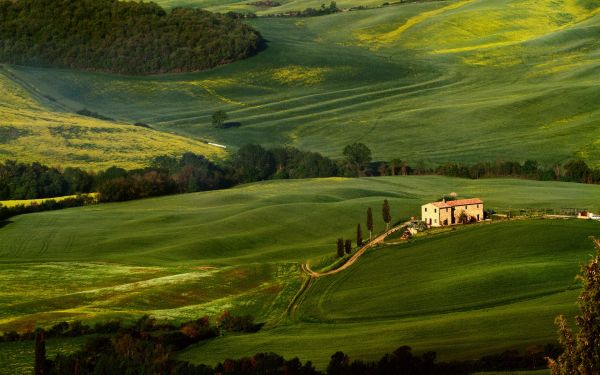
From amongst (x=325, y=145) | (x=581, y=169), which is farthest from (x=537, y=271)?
(x=325, y=145)

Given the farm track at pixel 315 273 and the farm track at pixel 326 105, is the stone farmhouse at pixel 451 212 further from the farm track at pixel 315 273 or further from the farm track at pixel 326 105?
the farm track at pixel 326 105

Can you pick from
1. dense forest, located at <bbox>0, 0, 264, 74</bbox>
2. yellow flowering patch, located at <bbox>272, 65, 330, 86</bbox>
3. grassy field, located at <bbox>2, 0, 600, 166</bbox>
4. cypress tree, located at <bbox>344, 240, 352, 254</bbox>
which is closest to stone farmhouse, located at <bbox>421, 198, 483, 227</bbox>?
cypress tree, located at <bbox>344, 240, 352, 254</bbox>

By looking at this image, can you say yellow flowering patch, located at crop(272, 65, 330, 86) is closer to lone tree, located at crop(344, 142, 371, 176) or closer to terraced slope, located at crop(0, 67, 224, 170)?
terraced slope, located at crop(0, 67, 224, 170)

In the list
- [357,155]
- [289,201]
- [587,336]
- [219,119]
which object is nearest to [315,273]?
[289,201]

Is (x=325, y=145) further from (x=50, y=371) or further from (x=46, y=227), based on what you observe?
(x=50, y=371)

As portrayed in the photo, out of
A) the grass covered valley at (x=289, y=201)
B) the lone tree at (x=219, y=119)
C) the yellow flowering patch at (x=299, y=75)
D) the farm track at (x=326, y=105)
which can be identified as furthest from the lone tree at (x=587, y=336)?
the yellow flowering patch at (x=299, y=75)

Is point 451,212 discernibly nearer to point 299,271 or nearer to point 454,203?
point 454,203

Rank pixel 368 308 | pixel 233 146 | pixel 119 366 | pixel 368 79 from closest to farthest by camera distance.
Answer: pixel 119 366 → pixel 368 308 → pixel 233 146 → pixel 368 79
